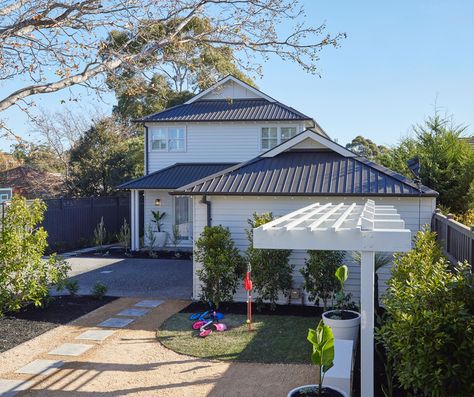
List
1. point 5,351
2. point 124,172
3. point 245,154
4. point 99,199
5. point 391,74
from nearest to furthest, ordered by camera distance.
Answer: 1. point 5,351
2. point 391,74
3. point 245,154
4. point 99,199
5. point 124,172

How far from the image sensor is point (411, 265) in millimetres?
6387

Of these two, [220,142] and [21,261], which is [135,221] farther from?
[21,261]

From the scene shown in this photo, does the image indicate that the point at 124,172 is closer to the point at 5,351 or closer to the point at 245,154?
the point at 245,154

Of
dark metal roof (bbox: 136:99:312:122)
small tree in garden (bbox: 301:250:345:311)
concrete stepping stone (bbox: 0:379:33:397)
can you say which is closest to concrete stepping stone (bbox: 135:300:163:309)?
small tree in garden (bbox: 301:250:345:311)

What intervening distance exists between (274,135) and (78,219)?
920 centimetres

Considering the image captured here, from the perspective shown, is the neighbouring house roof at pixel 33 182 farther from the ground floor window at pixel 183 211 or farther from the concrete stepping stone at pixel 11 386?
the concrete stepping stone at pixel 11 386

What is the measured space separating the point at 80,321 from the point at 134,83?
189 inches

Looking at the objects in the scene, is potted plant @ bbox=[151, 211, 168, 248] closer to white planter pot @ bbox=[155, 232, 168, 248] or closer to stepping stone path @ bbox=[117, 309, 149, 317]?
white planter pot @ bbox=[155, 232, 168, 248]

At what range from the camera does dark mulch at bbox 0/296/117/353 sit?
8531mm

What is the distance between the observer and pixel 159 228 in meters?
21.0

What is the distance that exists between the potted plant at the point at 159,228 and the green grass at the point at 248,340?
11.0 meters

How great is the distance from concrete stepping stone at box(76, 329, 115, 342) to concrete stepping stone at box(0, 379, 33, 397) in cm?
194

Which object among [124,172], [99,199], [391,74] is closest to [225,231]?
[391,74]

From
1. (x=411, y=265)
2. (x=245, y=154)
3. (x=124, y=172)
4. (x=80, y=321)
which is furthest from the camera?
(x=124, y=172)
